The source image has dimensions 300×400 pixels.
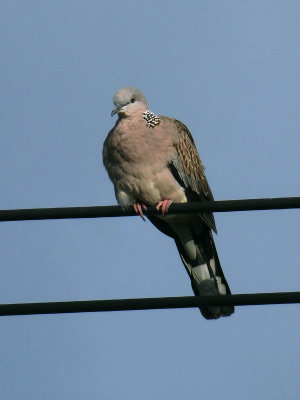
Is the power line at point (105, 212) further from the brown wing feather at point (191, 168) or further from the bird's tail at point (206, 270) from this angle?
the brown wing feather at point (191, 168)

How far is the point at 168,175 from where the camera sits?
6.29 m

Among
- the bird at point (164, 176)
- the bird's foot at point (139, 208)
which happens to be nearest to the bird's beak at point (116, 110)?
the bird at point (164, 176)

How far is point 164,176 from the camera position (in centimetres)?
626

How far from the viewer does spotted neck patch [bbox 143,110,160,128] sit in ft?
21.1

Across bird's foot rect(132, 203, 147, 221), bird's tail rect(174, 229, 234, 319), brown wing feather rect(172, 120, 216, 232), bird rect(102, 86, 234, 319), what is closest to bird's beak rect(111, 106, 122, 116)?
bird rect(102, 86, 234, 319)

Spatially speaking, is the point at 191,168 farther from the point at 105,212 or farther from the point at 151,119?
the point at 105,212

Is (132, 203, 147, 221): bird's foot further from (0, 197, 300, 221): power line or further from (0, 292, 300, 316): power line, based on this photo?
(0, 292, 300, 316): power line

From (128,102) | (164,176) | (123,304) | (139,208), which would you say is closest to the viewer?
(123,304)

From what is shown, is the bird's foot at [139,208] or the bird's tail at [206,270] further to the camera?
the bird's tail at [206,270]

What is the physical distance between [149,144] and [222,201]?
89.6 inches

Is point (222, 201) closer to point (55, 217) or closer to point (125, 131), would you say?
point (55, 217)

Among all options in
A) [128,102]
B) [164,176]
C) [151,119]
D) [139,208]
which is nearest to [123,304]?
[139,208]

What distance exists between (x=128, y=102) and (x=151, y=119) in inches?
8.4

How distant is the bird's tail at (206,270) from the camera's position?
20.3 ft
